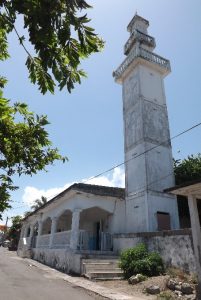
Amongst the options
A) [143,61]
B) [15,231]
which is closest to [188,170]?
[143,61]

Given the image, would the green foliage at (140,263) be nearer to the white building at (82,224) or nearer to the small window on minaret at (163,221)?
the white building at (82,224)

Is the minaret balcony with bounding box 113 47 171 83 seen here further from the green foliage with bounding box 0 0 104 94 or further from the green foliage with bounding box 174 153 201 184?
the green foliage with bounding box 0 0 104 94

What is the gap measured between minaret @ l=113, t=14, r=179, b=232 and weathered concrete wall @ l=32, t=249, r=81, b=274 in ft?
15.9

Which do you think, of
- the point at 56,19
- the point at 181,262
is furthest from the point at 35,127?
the point at 181,262

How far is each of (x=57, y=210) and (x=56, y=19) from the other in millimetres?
19900

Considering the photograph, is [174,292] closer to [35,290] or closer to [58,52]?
[35,290]

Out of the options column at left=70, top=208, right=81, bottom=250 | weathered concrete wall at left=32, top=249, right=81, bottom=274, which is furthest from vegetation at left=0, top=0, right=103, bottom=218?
column at left=70, top=208, right=81, bottom=250

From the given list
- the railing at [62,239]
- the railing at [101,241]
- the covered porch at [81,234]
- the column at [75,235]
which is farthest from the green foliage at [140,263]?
the railing at [62,239]

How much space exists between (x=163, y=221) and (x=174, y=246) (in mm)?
5490

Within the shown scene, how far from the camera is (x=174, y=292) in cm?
878

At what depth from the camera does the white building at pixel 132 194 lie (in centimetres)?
1702

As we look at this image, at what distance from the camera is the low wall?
11.0 metres

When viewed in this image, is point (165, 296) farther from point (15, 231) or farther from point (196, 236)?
point (15, 231)

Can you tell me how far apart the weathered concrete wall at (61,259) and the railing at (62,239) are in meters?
0.45
